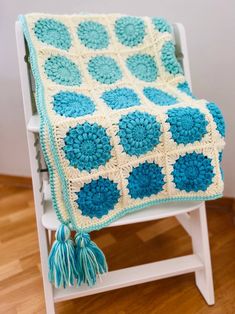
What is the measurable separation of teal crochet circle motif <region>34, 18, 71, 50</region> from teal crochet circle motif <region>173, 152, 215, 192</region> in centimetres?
40

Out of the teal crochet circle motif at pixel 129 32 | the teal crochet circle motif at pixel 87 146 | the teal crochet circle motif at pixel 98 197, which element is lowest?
the teal crochet circle motif at pixel 98 197

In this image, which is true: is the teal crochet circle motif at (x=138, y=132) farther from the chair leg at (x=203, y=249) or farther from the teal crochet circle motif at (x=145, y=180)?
the chair leg at (x=203, y=249)

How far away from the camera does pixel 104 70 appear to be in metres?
0.79

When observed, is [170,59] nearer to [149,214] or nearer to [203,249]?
[149,214]

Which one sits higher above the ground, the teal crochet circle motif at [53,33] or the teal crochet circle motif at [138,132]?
the teal crochet circle motif at [53,33]

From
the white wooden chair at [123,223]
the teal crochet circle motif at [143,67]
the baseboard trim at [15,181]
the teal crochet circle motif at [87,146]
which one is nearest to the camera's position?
the teal crochet circle motif at [87,146]

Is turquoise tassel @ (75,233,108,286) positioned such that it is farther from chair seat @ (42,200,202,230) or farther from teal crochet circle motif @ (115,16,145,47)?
teal crochet circle motif @ (115,16,145,47)

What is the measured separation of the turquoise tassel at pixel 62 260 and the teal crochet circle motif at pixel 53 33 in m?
0.44

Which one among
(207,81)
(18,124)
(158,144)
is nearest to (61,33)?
(158,144)

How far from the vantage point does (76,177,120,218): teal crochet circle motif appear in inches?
25.3

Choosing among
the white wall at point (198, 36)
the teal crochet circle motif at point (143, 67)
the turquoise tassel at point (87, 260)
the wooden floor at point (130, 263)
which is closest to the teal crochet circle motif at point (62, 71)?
the teal crochet circle motif at point (143, 67)

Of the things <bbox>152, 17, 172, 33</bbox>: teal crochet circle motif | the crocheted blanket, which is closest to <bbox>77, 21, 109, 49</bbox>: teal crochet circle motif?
the crocheted blanket

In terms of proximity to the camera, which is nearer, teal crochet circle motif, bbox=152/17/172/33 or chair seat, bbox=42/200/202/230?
chair seat, bbox=42/200/202/230

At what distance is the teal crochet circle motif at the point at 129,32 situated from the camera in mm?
831
